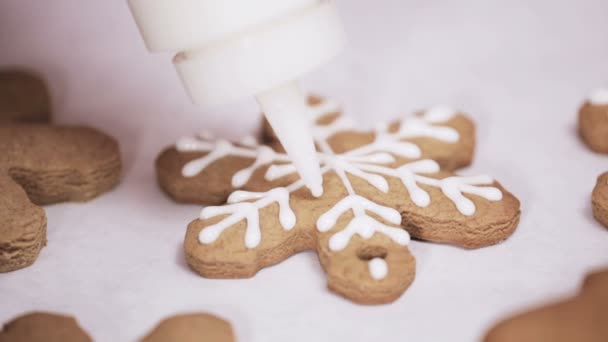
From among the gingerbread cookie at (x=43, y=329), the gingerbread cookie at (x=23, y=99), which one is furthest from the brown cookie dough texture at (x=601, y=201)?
the gingerbread cookie at (x=23, y=99)

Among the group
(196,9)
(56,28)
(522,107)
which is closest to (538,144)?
(522,107)

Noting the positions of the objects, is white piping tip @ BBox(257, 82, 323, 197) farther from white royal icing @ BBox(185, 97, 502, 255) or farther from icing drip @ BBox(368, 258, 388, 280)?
icing drip @ BBox(368, 258, 388, 280)

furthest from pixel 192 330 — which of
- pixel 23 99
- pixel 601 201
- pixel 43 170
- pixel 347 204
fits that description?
pixel 23 99

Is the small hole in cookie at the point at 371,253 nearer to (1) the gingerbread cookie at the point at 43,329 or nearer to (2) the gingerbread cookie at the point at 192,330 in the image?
(2) the gingerbread cookie at the point at 192,330

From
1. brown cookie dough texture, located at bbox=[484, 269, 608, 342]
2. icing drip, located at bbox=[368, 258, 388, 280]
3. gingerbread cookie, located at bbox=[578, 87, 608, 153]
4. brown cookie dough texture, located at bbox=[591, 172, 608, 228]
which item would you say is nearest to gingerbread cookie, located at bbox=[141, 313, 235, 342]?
icing drip, located at bbox=[368, 258, 388, 280]

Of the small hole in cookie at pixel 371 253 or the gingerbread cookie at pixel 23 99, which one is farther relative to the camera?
the gingerbread cookie at pixel 23 99

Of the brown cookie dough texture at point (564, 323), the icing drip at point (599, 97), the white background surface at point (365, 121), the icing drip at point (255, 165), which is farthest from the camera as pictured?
the icing drip at point (599, 97)
